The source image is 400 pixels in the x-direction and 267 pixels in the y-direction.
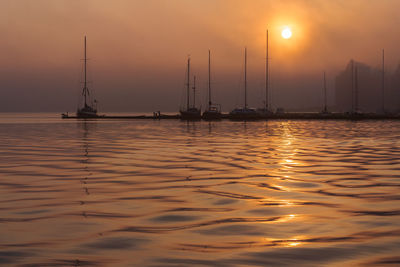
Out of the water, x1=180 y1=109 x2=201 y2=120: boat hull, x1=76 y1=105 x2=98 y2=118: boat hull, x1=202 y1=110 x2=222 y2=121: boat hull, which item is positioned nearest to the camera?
the water

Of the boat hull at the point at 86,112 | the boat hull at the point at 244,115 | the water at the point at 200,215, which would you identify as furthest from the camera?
the boat hull at the point at 86,112

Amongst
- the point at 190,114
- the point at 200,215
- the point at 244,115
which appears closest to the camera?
the point at 200,215

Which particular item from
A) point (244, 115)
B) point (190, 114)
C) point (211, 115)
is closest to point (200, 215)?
point (211, 115)

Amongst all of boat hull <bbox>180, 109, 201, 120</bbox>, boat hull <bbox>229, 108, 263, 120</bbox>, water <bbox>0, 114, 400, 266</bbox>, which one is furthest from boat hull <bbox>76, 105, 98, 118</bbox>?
water <bbox>0, 114, 400, 266</bbox>

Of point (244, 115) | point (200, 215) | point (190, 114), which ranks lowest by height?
point (200, 215)

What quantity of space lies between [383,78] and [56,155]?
390 ft

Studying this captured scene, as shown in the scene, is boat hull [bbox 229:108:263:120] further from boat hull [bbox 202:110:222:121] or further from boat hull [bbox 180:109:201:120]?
boat hull [bbox 180:109:201:120]

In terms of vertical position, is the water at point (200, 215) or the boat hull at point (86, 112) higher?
the boat hull at point (86, 112)

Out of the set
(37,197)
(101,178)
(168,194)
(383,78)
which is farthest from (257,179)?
(383,78)

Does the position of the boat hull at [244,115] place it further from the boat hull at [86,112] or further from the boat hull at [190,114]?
the boat hull at [86,112]

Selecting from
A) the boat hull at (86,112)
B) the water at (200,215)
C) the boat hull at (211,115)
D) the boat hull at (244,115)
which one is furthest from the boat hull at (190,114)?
the water at (200,215)

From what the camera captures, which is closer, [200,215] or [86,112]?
[200,215]

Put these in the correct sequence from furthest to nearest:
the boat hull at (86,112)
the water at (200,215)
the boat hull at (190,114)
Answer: the boat hull at (86,112), the boat hull at (190,114), the water at (200,215)

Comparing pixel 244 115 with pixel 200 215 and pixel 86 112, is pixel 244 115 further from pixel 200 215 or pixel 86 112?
pixel 200 215
